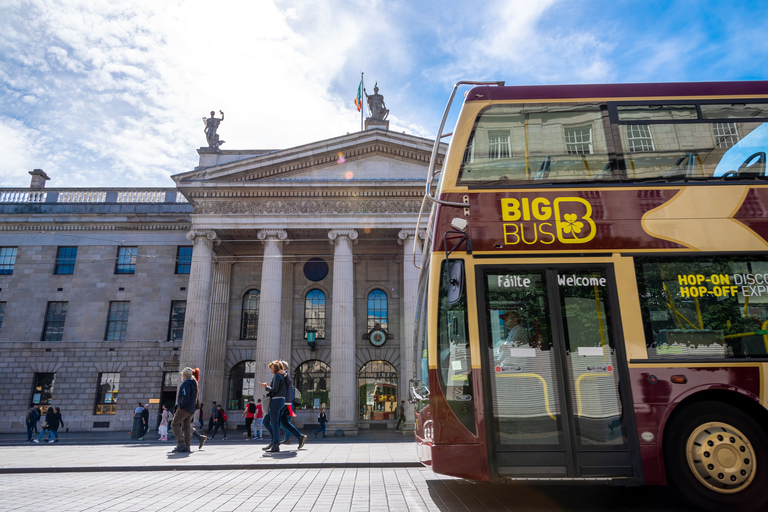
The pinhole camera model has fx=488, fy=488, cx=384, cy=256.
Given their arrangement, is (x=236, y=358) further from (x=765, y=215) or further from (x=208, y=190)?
(x=765, y=215)

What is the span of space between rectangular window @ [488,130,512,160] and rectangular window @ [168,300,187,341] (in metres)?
23.6

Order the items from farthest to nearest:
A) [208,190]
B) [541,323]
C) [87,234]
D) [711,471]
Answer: [87,234]
[208,190]
[541,323]
[711,471]

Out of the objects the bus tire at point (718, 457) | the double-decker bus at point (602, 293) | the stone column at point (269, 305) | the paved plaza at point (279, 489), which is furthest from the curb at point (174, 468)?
the stone column at point (269, 305)

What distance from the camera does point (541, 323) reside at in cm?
592

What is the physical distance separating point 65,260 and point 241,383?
12.6m

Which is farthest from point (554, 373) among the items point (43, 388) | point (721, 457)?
point (43, 388)

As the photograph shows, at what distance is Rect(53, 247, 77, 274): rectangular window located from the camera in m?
27.4

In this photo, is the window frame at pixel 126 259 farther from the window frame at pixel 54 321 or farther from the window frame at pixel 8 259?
the window frame at pixel 8 259

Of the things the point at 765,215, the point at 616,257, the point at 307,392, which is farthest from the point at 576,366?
the point at 307,392

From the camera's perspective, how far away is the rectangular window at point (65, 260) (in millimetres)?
27359

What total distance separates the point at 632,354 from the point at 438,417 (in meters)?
2.40

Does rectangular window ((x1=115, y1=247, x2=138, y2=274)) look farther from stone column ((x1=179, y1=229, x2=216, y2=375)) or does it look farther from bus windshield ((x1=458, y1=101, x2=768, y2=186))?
bus windshield ((x1=458, y1=101, x2=768, y2=186))

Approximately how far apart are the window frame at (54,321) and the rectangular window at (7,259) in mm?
3304

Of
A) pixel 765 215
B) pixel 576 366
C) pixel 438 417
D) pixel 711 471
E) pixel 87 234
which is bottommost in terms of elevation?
pixel 711 471
